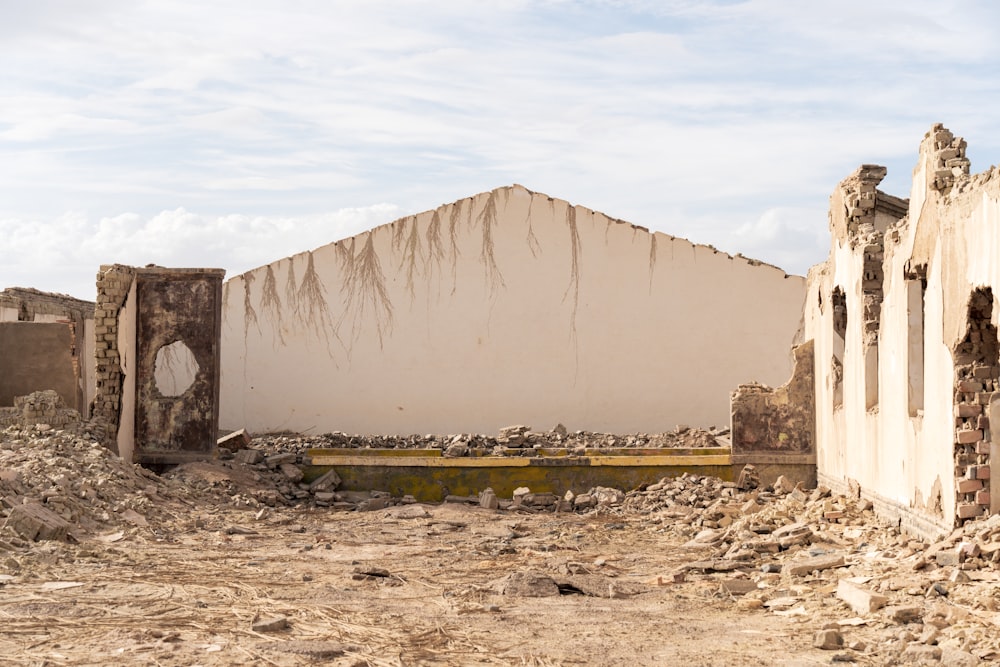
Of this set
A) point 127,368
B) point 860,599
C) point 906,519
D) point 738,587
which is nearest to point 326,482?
point 127,368

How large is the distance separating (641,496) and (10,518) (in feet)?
24.8

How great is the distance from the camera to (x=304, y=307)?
21.5 metres

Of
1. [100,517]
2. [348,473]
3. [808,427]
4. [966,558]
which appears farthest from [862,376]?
[100,517]

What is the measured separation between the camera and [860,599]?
7871 millimetres

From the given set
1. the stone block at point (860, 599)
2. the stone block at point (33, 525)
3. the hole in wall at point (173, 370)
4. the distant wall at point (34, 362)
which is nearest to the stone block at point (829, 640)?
the stone block at point (860, 599)

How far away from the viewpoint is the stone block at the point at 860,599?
25.3 ft

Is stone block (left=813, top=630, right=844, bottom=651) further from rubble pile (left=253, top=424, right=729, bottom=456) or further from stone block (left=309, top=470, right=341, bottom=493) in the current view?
rubble pile (left=253, top=424, right=729, bottom=456)

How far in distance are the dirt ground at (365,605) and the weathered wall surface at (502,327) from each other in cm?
885

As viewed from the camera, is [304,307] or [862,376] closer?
[862,376]

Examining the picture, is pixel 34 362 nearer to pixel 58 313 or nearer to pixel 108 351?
pixel 108 351

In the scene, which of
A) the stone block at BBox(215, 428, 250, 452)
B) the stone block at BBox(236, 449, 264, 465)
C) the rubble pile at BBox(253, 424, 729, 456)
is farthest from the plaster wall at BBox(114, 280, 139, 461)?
the rubble pile at BBox(253, 424, 729, 456)

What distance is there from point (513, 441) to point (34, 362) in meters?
6.66

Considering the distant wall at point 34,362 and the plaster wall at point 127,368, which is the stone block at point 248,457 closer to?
the plaster wall at point 127,368

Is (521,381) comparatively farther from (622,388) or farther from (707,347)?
(707,347)
